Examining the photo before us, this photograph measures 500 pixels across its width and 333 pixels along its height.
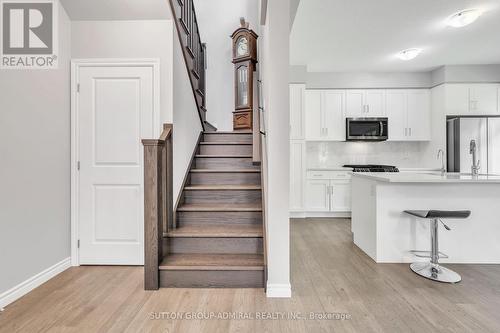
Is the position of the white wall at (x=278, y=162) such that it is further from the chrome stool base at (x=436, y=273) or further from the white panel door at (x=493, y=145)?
the white panel door at (x=493, y=145)

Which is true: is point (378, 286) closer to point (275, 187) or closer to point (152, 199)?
point (275, 187)

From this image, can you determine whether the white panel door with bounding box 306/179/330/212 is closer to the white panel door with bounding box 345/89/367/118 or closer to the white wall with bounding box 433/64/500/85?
the white panel door with bounding box 345/89/367/118

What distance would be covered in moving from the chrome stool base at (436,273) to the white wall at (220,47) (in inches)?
151

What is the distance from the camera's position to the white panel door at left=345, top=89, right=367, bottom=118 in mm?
5512

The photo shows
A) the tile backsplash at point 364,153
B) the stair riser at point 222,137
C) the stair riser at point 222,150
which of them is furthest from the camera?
the tile backsplash at point 364,153

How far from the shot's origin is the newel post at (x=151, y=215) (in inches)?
92.7

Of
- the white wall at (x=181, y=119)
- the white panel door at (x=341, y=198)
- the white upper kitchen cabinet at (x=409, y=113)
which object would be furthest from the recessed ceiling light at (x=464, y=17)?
the white wall at (x=181, y=119)

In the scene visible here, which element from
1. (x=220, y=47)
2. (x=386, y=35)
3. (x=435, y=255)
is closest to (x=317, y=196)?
(x=435, y=255)

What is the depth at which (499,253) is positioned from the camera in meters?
2.95

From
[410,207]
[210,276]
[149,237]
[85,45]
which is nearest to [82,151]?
[85,45]

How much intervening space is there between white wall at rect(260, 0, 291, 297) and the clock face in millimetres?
2747

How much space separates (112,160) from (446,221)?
360cm

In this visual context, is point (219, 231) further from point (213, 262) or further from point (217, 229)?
point (213, 262)

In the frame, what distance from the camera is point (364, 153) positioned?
19.1 ft
